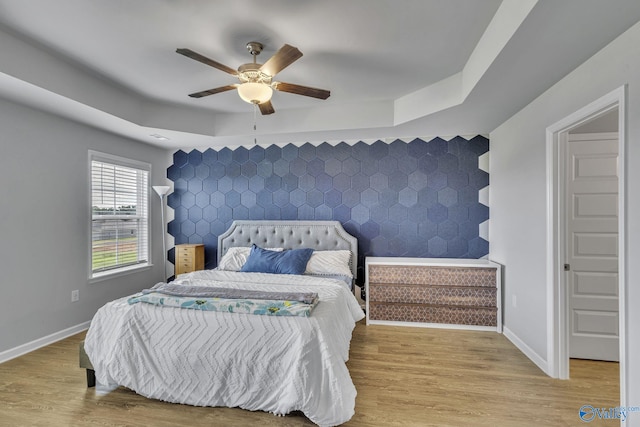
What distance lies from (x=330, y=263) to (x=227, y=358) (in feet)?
6.13

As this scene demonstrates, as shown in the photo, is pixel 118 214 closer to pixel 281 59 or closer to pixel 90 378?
pixel 90 378

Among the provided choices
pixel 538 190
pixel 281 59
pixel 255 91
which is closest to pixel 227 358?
pixel 255 91

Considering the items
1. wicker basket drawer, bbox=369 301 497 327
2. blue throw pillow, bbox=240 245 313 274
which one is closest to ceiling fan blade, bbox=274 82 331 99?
blue throw pillow, bbox=240 245 313 274

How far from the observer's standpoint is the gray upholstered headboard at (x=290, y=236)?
13.2ft

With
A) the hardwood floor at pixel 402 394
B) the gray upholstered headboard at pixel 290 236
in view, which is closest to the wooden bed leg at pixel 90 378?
the hardwood floor at pixel 402 394

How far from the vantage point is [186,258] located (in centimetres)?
429

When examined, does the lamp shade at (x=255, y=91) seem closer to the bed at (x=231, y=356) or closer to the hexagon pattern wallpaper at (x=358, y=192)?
the bed at (x=231, y=356)

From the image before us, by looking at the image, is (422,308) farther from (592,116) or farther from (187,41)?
(187,41)

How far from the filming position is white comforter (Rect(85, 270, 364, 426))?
1.86 metres

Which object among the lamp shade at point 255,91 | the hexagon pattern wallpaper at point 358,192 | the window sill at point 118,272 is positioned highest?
the lamp shade at point 255,91

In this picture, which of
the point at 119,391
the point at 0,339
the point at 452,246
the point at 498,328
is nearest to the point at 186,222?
the point at 0,339

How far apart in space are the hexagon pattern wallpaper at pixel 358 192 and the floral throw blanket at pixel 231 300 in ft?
6.45

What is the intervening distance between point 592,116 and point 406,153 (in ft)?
7.00

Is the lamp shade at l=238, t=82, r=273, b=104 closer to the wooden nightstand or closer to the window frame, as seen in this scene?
the window frame
